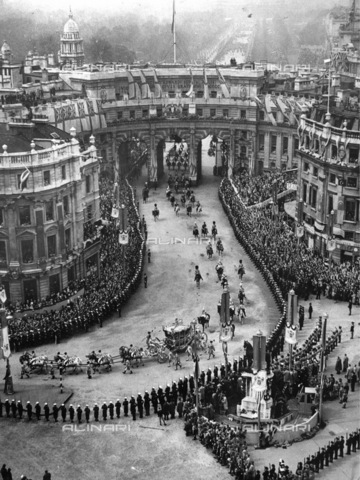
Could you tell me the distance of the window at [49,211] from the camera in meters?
59.5

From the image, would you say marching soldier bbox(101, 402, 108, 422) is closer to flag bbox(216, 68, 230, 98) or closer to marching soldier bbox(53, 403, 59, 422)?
marching soldier bbox(53, 403, 59, 422)

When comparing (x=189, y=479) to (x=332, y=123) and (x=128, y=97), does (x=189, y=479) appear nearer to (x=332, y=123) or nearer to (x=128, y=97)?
(x=332, y=123)

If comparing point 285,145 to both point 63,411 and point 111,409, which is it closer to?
point 111,409

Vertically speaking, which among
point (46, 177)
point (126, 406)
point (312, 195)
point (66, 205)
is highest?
point (46, 177)

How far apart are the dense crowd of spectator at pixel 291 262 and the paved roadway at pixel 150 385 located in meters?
1.52

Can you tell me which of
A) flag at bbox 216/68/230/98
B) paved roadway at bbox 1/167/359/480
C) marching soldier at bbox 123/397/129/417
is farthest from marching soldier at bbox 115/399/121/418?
flag at bbox 216/68/230/98

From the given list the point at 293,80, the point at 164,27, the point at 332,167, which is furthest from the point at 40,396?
the point at 164,27

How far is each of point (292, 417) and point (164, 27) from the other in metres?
138

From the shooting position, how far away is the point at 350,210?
67.6 metres

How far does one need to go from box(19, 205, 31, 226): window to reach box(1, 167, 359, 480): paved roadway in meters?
9.55

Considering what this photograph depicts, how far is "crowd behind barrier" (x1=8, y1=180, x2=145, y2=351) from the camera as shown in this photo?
53406mm

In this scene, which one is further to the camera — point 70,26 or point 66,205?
point 70,26

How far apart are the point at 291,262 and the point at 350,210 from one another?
7.35 m

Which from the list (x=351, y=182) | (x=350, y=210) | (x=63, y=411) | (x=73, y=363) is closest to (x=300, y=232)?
(x=350, y=210)
